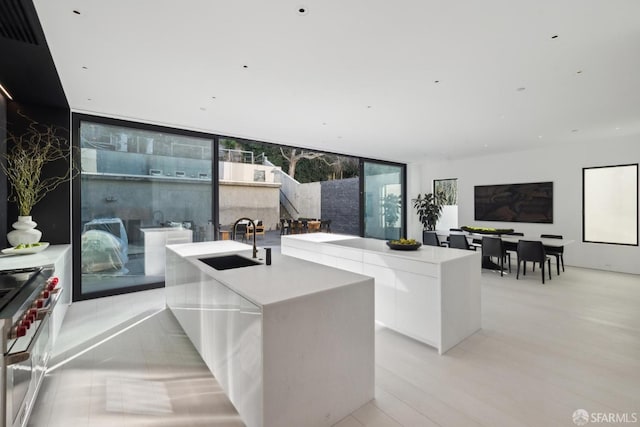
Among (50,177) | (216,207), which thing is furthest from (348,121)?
(50,177)

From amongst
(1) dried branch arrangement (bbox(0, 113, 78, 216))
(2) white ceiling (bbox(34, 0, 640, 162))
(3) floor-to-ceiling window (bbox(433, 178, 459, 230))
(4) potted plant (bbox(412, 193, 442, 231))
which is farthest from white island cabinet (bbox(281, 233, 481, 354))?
(3) floor-to-ceiling window (bbox(433, 178, 459, 230))

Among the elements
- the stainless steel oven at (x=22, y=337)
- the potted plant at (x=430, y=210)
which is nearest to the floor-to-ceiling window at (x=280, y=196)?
the potted plant at (x=430, y=210)

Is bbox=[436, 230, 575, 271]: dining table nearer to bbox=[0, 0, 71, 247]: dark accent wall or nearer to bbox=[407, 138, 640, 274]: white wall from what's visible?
bbox=[407, 138, 640, 274]: white wall

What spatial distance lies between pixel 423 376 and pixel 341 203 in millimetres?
9415

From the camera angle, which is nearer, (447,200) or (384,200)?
(384,200)

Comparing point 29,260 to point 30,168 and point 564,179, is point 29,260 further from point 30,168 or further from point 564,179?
point 564,179

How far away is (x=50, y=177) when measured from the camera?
3697 millimetres

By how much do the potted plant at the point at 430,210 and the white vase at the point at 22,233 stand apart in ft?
26.0

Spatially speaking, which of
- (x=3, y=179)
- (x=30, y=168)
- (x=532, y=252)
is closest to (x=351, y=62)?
(x=30, y=168)

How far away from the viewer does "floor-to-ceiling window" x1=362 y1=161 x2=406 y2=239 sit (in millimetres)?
7800

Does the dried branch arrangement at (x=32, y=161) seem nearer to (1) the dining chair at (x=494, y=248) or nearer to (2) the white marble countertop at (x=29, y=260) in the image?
(2) the white marble countertop at (x=29, y=260)

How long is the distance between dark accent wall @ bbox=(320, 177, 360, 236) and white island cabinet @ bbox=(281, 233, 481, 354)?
24.5 feet

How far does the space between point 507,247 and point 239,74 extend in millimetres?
5723

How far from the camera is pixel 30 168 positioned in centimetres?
326
